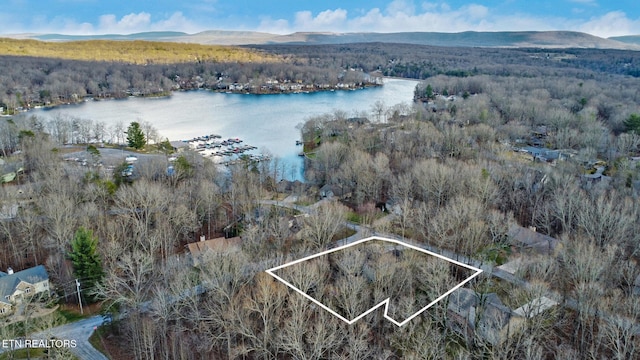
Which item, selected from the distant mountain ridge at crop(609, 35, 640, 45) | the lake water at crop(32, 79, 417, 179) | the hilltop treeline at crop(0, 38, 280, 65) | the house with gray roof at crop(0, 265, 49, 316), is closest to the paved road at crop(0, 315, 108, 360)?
the house with gray roof at crop(0, 265, 49, 316)

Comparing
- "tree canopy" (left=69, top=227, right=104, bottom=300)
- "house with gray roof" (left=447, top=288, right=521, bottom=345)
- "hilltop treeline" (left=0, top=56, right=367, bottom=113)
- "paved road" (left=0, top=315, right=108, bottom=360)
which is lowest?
"paved road" (left=0, top=315, right=108, bottom=360)

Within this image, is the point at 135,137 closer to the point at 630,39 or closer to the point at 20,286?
the point at 20,286

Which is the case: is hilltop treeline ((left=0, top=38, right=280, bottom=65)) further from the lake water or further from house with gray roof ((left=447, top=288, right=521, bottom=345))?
house with gray roof ((left=447, top=288, right=521, bottom=345))

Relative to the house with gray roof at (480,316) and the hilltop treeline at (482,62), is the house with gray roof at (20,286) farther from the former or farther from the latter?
the hilltop treeline at (482,62)

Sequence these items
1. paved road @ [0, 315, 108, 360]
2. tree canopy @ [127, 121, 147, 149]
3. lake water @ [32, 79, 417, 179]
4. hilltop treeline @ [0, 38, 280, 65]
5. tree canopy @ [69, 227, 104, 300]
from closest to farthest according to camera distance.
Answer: paved road @ [0, 315, 108, 360]
tree canopy @ [69, 227, 104, 300]
tree canopy @ [127, 121, 147, 149]
lake water @ [32, 79, 417, 179]
hilltop treeline @ [0, 38, 280, 65]

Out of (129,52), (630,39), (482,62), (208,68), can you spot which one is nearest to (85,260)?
(208,68)

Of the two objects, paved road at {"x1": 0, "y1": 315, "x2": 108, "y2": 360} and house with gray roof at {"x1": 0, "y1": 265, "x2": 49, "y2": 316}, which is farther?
house with gray roof at {"x1": 0, "y1": 265, "x2": 49, "y2": 316}

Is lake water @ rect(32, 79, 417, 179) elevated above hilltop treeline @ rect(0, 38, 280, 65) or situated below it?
below
